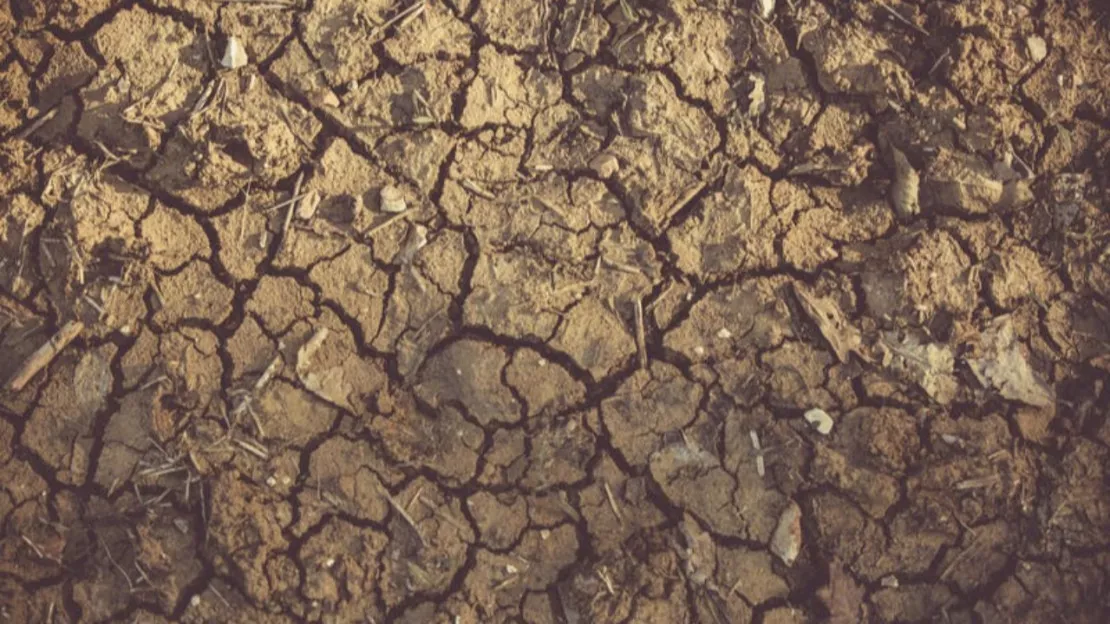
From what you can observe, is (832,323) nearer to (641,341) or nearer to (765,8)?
(641,341)

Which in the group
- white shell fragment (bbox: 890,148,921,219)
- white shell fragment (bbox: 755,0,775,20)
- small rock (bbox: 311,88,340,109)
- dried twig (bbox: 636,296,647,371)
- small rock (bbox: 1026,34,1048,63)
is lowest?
dried twig (bbox: 636,296,647,371)

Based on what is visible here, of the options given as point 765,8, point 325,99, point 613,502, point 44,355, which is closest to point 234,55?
point 325,99

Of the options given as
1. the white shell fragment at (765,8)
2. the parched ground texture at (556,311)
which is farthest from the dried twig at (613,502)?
the white shell fragment at (765,8)

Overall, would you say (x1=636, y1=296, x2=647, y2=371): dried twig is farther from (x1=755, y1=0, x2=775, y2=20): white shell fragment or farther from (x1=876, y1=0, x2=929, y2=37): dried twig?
(x1=876, y1=0, x2=929, y2=37): dried twig

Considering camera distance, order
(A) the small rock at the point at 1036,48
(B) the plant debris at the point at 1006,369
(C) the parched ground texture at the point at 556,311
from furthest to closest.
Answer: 1. (A) the small rock at the point at 1036,48
2. (B) the plant debris at the point at 1006,369
3. (C) the parched ground texture at the point at 556,311

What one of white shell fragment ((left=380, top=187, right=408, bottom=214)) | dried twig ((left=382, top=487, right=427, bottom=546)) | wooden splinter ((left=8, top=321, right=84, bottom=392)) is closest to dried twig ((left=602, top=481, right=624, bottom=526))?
dried twig ((left=382, top=487, right=427, bottom=546))

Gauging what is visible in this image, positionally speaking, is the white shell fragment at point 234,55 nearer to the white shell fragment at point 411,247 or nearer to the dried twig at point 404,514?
the white shell fragment at point 411,247

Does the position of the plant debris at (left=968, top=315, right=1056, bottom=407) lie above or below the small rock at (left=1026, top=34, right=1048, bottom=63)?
below

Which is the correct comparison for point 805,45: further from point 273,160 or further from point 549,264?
point 273,160
